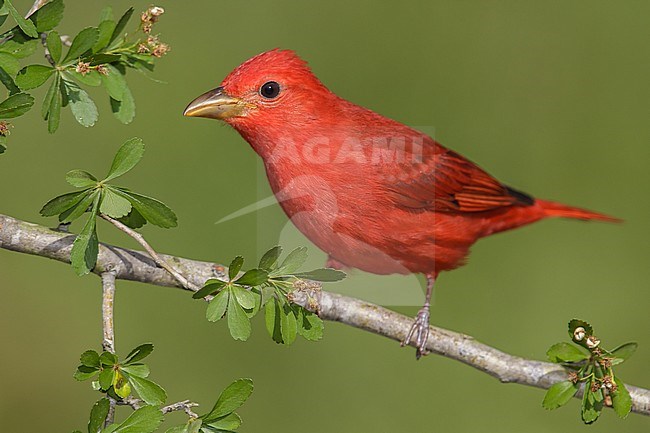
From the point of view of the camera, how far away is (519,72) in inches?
277

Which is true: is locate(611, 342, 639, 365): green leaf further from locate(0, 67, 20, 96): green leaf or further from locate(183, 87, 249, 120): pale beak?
locate(0, 67, 20, 96): green leaf

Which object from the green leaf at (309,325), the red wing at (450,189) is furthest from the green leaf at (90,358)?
the red wing at (450,189)

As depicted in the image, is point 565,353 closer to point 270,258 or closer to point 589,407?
point 589,407

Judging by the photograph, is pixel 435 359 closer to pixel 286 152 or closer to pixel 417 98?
pixel 417 98

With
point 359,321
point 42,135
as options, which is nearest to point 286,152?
point 359,321

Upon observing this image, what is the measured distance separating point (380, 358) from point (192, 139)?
196 centimetres

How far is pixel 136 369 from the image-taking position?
2.27 metres

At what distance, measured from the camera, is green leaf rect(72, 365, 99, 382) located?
88.1 inches

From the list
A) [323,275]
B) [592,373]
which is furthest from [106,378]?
[592,373]

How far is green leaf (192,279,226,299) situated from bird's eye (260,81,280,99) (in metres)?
1.29

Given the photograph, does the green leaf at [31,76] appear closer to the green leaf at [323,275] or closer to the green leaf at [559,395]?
the green leaf at [323,275]

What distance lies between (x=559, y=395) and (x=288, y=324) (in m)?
0.90

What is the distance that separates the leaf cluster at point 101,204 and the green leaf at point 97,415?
37cm

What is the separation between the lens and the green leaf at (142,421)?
7.03 ft
